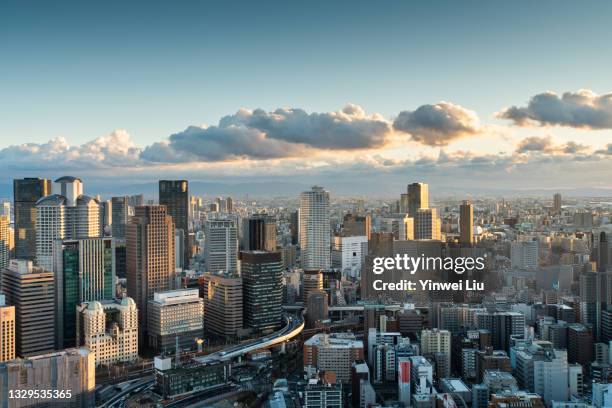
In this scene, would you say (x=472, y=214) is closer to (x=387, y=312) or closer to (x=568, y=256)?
(x=568, y=256)

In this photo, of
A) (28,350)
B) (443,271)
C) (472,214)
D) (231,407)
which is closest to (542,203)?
(472,214)

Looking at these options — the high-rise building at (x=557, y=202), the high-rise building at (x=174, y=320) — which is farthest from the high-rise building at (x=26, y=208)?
the high-rise building at (x=557, y=202)

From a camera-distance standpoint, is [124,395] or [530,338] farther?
[530,338]

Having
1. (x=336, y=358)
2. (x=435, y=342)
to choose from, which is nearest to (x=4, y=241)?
(x=336, y=358)

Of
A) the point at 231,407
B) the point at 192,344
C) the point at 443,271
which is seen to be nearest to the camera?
the point at 231,407

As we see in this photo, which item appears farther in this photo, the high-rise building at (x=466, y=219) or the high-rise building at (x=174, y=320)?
the high-rise building at (x=466, y=219)

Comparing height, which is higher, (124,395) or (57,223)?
A: (57,223)

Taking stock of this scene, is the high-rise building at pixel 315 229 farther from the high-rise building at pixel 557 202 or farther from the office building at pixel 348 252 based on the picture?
the high-rise building at pixel 557 202
